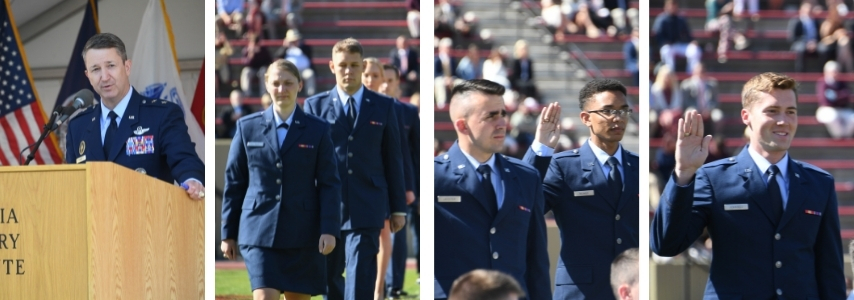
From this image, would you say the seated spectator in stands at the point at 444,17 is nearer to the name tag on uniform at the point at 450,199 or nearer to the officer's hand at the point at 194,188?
the name tag on uniform at the point at 450,199

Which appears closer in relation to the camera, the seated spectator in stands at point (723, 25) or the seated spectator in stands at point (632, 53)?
the seated spectator in stands at point (632, 53)

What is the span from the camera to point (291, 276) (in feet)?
18.7

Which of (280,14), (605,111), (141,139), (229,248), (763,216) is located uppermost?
Result: (280,14)

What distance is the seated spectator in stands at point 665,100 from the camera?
21.4ft

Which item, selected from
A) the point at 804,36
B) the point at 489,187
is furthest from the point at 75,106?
Result: the point at 804,36

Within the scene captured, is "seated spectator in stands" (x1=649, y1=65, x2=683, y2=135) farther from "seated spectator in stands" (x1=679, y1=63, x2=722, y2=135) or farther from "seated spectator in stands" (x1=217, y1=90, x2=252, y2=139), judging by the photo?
"seated spectator in stands" (x1=217, y1=90, x2=252, y2=139)

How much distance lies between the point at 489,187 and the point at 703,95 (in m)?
2.52

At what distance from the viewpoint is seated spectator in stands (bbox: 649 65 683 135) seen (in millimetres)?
6508

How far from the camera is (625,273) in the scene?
19.0 feet

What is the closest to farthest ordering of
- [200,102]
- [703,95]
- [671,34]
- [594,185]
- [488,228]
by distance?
[488,228]
[594,185]
[671,34]
[200,102]
[703,95]

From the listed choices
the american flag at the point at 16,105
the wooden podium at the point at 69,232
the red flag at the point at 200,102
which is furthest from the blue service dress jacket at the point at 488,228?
the american flag at the point at 16,105

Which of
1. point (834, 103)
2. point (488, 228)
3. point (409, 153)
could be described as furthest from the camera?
point (834, 103)

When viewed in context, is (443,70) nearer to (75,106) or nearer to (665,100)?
(665,100)

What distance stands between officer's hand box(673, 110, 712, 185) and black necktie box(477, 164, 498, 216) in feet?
2.71
